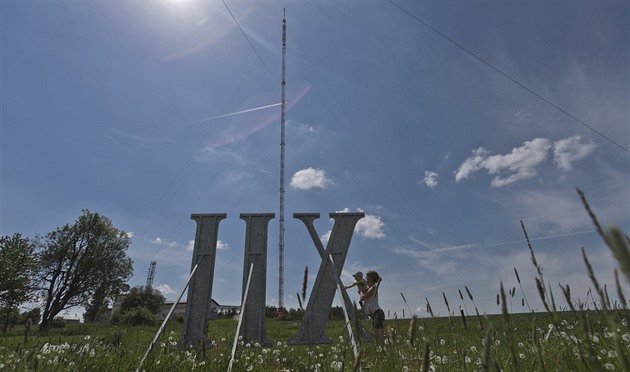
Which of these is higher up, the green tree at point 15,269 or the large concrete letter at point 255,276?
the green tree at point 15,269

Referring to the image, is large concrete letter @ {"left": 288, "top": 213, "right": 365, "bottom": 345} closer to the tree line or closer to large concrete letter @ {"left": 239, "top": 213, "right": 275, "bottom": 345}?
large concrete letter @ {"left": 239, "top": 213, "right": 275, "bottom": 345}

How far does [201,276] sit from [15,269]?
36.1 meters

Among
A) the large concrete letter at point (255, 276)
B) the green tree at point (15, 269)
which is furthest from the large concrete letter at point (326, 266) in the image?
the green tree at point (15, 269)

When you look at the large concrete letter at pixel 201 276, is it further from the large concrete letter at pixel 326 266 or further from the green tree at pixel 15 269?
the green tree at pixel 15 269

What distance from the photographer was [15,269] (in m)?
35.6

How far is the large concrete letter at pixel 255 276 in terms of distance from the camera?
10.3m

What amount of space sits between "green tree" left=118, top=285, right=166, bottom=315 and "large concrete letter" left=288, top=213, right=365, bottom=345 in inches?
2673

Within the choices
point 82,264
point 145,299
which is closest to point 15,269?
point 82,264

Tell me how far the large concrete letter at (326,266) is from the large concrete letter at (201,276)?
2.64 meters

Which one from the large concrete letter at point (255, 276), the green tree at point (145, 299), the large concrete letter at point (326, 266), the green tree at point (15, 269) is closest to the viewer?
the large concrete letter at point (255, 276)

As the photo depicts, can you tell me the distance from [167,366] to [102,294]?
168ft

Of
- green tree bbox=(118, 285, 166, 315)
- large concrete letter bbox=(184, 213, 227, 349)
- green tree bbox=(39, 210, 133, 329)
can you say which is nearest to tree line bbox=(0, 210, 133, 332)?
green tree bbox=(39, 210, 133, 329)

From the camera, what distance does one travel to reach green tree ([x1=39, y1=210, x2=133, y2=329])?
44844 mm

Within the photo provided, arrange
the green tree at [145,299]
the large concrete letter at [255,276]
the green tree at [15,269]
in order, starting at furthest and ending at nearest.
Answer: the green tree at [145,299], the green tree at [15,269], the large concrete letter at [255,276]
